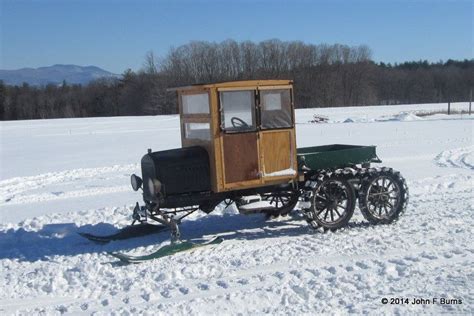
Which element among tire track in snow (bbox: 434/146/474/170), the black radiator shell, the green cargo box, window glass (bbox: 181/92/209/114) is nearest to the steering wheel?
window glass (bbox: 181/92/209/114)

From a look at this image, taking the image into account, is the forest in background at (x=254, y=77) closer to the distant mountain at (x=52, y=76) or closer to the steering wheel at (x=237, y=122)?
the distant mountain at (x=52, y=76)

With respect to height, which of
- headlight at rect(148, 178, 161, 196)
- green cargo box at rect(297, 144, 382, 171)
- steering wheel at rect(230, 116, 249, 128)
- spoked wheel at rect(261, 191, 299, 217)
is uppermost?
steering wheel at rect(230, 116, 249, 128)

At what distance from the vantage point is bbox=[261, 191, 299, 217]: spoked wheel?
850 cm

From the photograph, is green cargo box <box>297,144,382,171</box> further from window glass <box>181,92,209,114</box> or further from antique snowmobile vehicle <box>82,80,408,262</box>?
window glass <box>181,92,209,114</box>

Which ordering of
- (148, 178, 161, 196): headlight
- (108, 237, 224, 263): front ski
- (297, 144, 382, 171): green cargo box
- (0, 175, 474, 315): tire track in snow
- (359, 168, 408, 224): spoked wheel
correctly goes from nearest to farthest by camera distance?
(0, 175, 474, 315): tire track in snow, (108, 237, 224, 263): front ski, (148, 178, 161, 196): headlight, (297, 144, 382, 171): green cargo box, (359, 168, 408, 224): spoked wheel

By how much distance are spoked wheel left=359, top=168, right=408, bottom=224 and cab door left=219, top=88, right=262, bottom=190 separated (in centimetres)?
178

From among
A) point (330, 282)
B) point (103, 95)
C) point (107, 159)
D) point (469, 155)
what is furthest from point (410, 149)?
point (103, 95)

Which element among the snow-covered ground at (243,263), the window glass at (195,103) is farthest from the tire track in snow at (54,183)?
the window glass at (195,103)

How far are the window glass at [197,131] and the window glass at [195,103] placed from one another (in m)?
0.19

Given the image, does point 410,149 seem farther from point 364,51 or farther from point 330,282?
point 364,51

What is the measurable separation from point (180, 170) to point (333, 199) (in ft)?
7.89

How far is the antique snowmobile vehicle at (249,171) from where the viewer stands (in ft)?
25.0

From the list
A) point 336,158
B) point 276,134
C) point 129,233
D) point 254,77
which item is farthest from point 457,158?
point 254,77

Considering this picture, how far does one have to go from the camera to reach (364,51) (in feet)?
288
